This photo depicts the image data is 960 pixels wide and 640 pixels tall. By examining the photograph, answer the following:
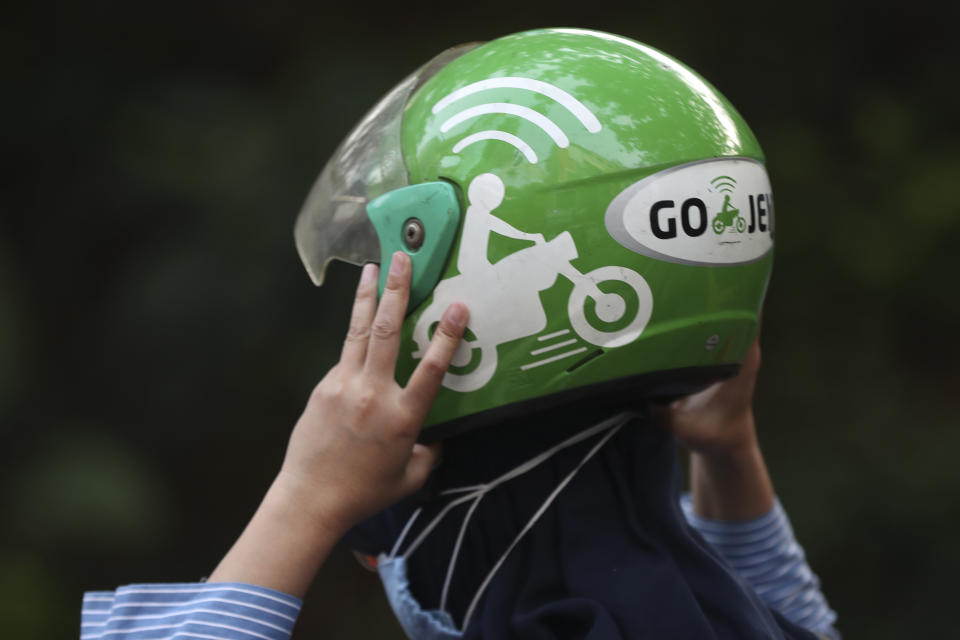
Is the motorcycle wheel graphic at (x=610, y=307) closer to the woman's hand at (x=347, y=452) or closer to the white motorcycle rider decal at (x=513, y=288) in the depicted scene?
the white motorcycle rider decal at (x=513, y=288)

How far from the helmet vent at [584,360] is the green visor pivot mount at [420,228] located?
0.68 feet

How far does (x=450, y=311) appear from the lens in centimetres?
133

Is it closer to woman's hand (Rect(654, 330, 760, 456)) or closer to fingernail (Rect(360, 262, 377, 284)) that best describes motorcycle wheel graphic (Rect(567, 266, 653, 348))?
fingernail (Rect(360, 262, 377, 284))

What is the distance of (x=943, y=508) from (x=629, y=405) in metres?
2.61

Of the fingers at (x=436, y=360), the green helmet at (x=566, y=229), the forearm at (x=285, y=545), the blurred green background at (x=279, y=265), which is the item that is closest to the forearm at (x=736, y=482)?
the green helmet at (x=566, y=229)

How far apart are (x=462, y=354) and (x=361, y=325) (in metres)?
0.14

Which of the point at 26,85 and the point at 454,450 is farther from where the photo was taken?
the point at 26,85

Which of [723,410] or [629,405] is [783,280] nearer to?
[723,410]

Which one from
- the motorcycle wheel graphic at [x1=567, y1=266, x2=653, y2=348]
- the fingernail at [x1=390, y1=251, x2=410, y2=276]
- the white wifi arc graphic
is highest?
the white wifi arc graphic

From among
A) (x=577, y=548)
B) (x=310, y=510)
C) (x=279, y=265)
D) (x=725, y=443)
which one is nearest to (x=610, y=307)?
(x=577, y=548)

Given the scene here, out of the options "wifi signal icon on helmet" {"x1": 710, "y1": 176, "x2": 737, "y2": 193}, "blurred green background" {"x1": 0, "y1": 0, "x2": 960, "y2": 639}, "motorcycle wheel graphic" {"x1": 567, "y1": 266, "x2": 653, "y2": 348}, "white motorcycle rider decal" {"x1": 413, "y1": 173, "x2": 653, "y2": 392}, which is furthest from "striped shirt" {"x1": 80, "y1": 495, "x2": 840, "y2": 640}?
"blurred green background" {"x1": 0, "y1": 0, "x2": 960, "y2": 639}

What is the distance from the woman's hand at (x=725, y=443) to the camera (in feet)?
5.86

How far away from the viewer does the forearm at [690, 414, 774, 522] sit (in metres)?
1.84

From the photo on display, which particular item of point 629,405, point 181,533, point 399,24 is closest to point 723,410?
point 629,405
